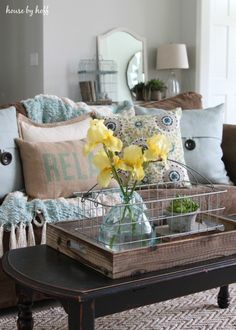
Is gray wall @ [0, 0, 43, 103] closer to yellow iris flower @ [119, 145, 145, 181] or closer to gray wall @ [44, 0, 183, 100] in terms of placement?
gray wall @ [44, 0, 183, 100]

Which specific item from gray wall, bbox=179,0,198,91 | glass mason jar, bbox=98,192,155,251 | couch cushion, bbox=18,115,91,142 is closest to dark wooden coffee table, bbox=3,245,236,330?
glass mason jar, bbox=98,192,155,251

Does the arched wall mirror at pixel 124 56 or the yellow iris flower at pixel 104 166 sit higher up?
the arched wall mirror at pixel 124 56

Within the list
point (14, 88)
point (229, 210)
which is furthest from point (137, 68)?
point (229, 210)

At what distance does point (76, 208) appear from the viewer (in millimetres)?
2018

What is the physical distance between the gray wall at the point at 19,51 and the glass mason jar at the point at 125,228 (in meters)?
3.46

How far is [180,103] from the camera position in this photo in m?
2.84

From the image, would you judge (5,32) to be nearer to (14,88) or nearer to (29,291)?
(14,88)

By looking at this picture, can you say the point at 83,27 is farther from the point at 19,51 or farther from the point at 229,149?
the point at 229,149

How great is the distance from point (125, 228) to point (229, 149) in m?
1.51

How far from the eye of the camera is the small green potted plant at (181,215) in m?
1.43

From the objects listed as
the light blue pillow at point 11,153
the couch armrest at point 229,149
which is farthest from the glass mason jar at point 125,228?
the couch armrest at point 229,149

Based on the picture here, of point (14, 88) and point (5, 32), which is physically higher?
point (5, 32)

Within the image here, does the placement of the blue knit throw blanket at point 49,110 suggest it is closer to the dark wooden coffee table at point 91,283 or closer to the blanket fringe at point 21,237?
the blanket fringe at point 21,237

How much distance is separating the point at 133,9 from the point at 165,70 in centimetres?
68
